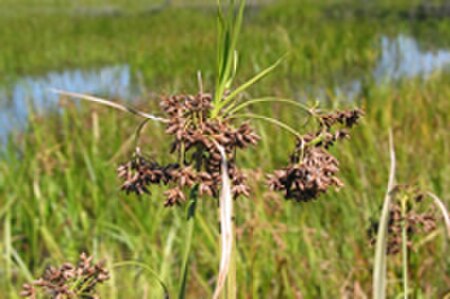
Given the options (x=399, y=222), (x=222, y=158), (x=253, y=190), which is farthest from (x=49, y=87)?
(x=222, y=158)

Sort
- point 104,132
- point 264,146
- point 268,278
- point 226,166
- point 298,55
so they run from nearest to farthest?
point 226,166
point 268,278
point 264,146
point 104,132
point 298,55

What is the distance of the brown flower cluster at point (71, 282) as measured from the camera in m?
0.76

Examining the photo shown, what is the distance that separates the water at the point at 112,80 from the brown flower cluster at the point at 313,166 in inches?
279

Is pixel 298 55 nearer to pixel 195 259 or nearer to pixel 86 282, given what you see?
pixel 195 259

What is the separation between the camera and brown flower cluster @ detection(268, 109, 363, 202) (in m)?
0.80

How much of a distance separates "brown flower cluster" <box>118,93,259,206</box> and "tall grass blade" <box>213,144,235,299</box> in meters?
0.02

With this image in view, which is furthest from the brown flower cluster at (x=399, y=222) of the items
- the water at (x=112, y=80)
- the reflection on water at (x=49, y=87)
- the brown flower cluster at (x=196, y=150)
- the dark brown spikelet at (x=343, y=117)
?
the water at (x=112, y=80)

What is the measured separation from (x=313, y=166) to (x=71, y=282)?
1.08 feet

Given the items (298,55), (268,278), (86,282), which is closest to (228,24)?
(86,282)

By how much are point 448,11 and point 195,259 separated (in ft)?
62.7

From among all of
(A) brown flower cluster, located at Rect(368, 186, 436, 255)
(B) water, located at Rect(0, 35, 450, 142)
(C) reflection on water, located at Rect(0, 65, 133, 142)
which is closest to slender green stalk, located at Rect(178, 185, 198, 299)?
(A) brown flower cluster, located at Rect(368, 186, 436, 255)

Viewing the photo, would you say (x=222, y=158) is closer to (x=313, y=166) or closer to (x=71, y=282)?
(x=313, y=166)

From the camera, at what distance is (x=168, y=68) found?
1103 centimetres

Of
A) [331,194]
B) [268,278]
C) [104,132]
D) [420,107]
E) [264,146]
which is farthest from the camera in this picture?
[104,132]
